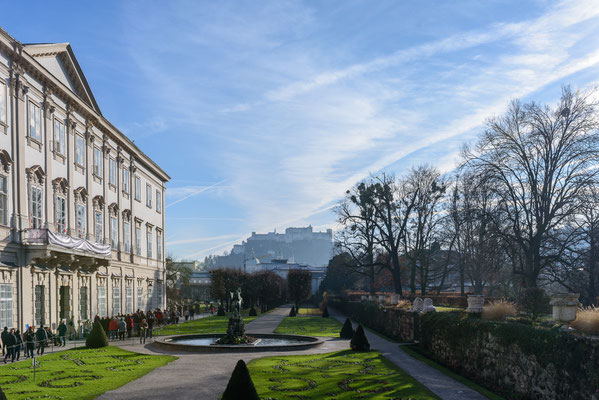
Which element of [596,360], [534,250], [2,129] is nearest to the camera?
[596,360]

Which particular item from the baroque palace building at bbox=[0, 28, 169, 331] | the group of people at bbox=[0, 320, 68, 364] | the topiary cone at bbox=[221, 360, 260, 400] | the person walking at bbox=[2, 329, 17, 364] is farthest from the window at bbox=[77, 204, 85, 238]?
the topiary cone at bbox=[221, 360, 260, 400]

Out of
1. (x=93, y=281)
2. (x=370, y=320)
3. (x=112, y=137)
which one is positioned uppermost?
(x=112, y=137)

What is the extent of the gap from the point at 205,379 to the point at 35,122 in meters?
18.6

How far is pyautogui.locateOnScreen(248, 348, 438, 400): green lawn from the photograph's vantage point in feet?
53.6

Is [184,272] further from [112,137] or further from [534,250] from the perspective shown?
[534,250]

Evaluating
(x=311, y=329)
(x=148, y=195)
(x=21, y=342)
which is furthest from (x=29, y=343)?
(x=148, y=195)

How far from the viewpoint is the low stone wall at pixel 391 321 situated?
1298 inches

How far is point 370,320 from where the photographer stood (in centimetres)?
4756

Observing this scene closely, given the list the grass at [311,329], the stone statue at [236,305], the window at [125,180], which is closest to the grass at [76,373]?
the stone statue at [236,305]

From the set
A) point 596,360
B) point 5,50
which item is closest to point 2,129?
point 5,50

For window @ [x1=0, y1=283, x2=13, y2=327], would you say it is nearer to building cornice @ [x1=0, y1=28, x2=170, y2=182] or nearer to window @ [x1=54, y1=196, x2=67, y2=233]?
window @ [x1=54, y1=196, x2=67, y2=233]

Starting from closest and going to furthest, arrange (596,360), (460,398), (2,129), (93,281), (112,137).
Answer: (596,360) → (460,398) → (2,129) → (93,281) → (112,137)

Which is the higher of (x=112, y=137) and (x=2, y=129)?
(x=112, y=137)

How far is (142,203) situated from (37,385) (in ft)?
121
